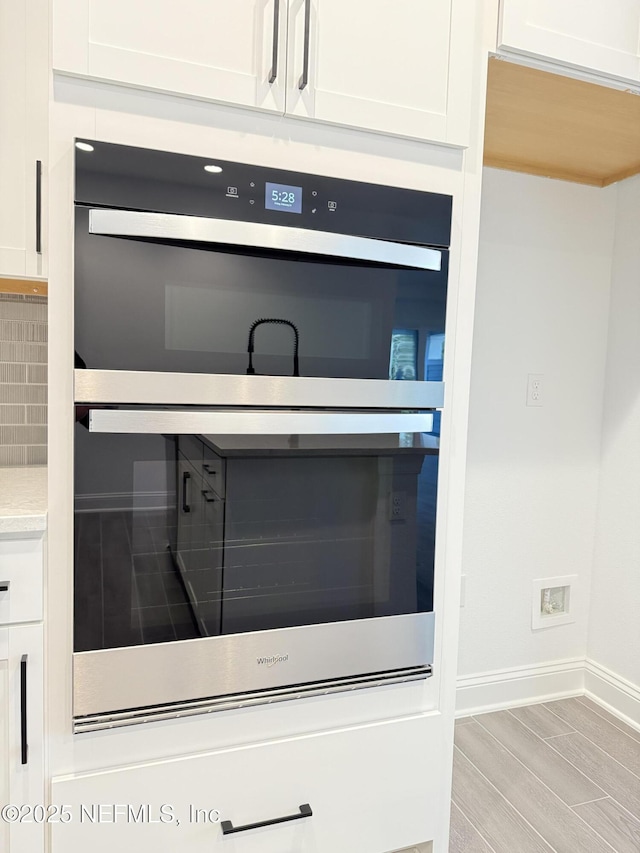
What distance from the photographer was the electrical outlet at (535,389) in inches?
85.4

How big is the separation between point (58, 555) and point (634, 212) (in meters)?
2.12

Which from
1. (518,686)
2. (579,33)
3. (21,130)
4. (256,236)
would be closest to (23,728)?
(256,236)

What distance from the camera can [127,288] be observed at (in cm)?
110

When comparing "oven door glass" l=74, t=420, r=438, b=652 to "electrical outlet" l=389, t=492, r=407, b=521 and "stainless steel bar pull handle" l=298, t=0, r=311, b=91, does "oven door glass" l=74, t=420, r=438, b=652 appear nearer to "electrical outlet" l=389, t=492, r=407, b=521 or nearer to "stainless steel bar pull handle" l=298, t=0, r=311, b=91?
"electrical outlet" l=389, t=492, r=407, b=521

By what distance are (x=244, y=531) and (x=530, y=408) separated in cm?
134

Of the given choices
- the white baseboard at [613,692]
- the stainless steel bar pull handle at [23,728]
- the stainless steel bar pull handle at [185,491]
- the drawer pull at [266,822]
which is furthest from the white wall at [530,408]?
the stainless steel bar pull handle at [23,728]

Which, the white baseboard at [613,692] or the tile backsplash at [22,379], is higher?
the tile backsplash at [22,379]

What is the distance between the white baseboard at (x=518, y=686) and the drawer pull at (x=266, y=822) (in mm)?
1007

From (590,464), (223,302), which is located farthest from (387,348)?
(590,464)

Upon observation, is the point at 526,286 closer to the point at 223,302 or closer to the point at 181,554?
the point at 223,302

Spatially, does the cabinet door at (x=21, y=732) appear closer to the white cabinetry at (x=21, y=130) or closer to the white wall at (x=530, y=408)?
the white cabinetry at (x=21, y=130)

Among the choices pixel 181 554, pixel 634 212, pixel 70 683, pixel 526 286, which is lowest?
pixel 70 683

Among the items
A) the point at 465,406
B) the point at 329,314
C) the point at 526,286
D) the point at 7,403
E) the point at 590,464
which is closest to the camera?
the point at 329,314

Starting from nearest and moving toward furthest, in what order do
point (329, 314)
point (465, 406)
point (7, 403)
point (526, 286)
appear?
point (329, 314) < point (465, 406) < point (7, 403) < point (526, 286)
